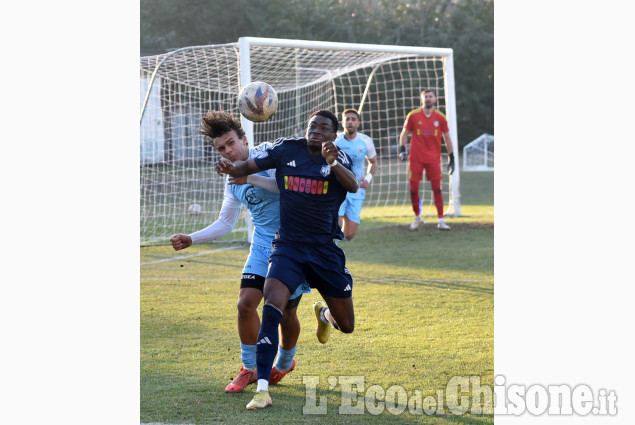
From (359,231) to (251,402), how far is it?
9.35 m

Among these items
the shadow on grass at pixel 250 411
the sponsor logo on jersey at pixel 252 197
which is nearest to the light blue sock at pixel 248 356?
the shadow on grass at pixel 250 411

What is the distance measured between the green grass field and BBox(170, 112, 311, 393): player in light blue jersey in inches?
7.3

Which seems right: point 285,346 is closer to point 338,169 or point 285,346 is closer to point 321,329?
point 321,329

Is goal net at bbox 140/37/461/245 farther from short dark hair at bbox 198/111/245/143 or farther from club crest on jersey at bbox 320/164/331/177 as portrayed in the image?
club crest on jersey at bbox 320/164/331/177

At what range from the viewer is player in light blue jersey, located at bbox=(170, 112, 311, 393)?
520 centimetres

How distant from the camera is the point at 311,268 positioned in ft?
16.5

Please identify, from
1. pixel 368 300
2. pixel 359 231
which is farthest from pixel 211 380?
pixel 359 231

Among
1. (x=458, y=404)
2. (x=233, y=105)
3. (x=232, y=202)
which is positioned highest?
(x=233, y=105)

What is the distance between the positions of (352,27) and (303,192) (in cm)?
3713

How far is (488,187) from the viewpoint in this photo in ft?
78.5

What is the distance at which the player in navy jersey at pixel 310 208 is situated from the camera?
4.99 m

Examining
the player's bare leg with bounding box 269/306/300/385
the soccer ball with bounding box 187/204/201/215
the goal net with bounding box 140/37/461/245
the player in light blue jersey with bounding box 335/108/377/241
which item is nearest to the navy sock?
the player's bare leg with bounding box 269/306/300/385

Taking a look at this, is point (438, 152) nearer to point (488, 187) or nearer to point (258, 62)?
point (258, 62)
